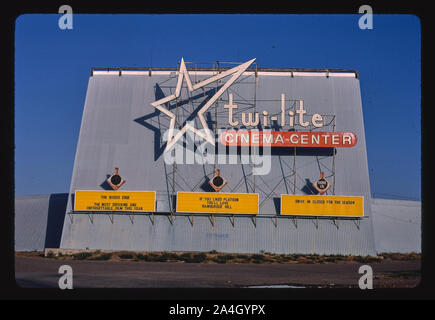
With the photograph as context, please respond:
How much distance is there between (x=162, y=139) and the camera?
33875 mm

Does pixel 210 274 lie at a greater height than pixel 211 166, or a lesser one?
lesser

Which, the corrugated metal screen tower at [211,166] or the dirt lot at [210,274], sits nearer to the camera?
the dirt lot at [210,274]

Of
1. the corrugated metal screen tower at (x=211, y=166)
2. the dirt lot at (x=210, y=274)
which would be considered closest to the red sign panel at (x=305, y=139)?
the corrugated metal screen tower at (x=211, y=166)

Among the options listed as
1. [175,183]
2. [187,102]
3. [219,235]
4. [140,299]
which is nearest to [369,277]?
[140,299]

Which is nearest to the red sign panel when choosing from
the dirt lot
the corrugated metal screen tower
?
the corrugated metal screen tower

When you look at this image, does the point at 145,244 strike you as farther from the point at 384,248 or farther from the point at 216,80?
the point at 384,248

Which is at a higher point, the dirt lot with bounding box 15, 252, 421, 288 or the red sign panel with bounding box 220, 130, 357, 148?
the red sign panel with bounding box 220, 130, 357, 148

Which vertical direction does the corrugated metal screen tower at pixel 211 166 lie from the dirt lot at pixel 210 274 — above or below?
above

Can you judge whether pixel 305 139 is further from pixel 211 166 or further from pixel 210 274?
pixel 210 274

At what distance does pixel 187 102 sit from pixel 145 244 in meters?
10.8

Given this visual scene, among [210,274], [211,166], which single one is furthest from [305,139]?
[210,274]

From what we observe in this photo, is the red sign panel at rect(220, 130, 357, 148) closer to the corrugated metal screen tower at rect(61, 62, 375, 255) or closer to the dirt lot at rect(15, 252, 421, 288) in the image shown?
the corrugated metal screen tower at rect(61, 62, 375, 255)

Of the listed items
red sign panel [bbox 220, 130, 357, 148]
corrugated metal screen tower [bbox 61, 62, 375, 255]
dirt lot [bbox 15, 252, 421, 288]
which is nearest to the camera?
dirt lot [bbox 15, 252, 421, 288]

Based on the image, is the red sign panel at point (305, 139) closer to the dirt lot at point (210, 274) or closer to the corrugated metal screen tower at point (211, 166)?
the corrugated metal screen tower at point (211, 166)
